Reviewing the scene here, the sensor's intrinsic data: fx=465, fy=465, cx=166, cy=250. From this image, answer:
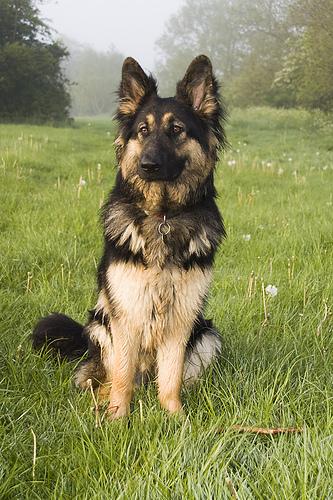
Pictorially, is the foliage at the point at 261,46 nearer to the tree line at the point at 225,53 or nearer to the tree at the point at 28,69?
the tree line at the point at 225,53

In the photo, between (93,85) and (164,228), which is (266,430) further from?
(93,85)

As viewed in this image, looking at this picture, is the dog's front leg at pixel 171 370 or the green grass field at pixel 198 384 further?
the dog's front leg at pixel 171 370

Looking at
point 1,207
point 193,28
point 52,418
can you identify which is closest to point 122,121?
point 52,418

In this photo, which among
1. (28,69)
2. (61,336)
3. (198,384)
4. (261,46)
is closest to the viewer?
(198,384)

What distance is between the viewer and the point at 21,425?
7.40 ft

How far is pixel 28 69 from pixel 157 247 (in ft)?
72.4

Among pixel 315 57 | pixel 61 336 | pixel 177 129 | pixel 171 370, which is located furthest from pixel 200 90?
pixel 315 57

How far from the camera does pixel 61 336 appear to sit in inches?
122

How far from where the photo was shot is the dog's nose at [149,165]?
8.50ft

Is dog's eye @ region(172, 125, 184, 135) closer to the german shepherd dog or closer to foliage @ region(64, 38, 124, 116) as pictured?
the german shepherd dog

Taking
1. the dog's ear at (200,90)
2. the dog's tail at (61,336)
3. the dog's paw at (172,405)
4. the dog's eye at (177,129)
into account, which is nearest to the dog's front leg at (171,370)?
the dog's paw at (172,405)

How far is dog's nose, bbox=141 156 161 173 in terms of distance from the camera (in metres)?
2.59

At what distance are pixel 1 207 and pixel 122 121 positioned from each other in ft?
11.1

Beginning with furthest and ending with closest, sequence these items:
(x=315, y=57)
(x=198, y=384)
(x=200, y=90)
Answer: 1. (x=315, y=57)
2. (x=200, y=90)
3. (x=198, y=384)
